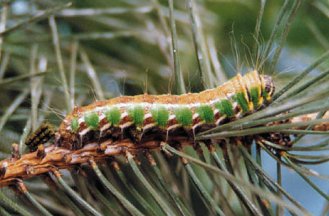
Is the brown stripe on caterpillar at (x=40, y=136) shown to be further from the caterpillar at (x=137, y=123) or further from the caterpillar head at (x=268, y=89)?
the caterpillar head at (x=268, y=89)

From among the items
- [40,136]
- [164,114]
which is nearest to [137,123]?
[164,114]

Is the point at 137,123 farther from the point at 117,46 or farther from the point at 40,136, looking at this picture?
the point at 117,46

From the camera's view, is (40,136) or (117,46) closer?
(40,136)

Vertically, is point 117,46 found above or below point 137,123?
above

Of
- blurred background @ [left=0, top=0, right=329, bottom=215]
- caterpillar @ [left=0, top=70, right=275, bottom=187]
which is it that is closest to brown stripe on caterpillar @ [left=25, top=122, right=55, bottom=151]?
caterpillar @ [left=0, top=70, right=275, bottom=187]

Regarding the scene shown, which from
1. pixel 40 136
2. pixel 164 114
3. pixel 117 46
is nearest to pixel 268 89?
pixel 164 114

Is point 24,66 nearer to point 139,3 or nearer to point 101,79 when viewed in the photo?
point 101,79
